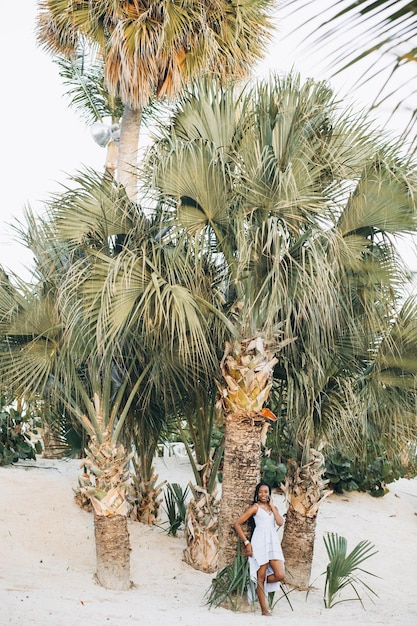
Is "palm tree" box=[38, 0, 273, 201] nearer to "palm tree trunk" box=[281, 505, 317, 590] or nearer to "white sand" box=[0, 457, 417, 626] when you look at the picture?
"white sand" box=[0, 457, 417, 626]

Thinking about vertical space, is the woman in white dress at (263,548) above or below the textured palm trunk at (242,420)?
below

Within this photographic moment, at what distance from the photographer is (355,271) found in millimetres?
7949

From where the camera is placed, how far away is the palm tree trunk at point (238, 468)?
774cm

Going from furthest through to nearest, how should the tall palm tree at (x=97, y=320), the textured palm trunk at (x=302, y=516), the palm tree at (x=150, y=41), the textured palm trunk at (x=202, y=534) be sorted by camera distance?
the palm tree at (x=150, y=41) < the textured palm trunk at (x=202, y=534) < the textured palm trunk at (x=302, y=516) < the tall palm tree at (x=97, y=320)

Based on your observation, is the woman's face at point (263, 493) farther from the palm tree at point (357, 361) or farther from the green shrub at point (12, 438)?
the green shrub at point (12, 438)

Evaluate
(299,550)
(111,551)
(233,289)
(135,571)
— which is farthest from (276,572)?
(233,289)

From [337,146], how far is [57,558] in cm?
592

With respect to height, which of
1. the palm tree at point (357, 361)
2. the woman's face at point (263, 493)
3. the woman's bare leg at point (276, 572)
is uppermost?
the palm tree at point (357, 361)

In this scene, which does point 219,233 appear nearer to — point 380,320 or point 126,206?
point 126,206

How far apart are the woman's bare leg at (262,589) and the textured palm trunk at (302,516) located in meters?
1.34

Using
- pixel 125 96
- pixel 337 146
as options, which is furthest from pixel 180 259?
pixel 125 96

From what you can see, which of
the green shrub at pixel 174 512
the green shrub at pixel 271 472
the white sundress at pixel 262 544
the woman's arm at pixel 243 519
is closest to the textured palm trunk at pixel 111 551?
the woman's arm at pixel 243 519

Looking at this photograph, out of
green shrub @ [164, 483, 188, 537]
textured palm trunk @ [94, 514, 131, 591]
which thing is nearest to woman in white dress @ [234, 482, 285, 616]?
textured palm trunk @ [94, 514, 131, 591]

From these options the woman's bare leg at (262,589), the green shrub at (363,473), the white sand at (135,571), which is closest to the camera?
the white sand at (135,571)
